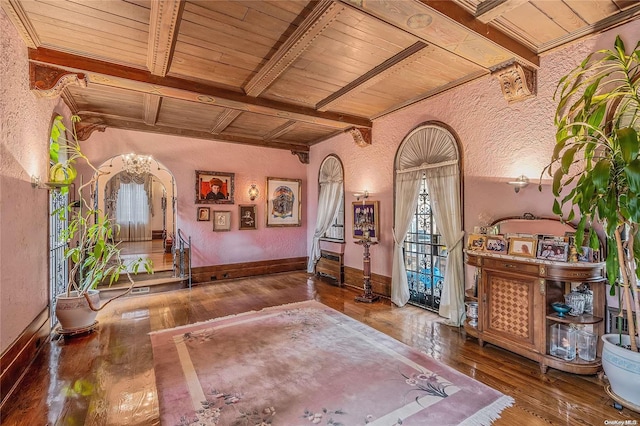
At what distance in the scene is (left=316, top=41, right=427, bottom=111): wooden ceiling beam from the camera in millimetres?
3240

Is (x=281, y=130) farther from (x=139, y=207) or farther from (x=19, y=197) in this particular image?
(x=139, y=207)

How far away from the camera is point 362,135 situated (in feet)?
18.8

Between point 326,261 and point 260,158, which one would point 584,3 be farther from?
point 260,158

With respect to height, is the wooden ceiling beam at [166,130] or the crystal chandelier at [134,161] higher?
the wooden ceiling beam at [166,130]

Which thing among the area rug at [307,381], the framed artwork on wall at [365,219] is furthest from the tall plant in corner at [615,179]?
the framed artwork on wall at [365,219]

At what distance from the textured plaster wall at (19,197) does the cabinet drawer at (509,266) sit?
4762 mm

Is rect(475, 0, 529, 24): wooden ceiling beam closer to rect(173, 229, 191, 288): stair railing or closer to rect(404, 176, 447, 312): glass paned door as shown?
rect(404, 176, 447, 312): glass paned door

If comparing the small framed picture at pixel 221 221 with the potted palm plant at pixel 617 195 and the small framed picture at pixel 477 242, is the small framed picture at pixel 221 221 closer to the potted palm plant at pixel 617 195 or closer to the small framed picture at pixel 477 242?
the small framed picture at pixel 477 242

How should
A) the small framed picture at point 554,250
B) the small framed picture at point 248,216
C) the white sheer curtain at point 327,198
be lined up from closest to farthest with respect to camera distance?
1. the small framed picture at point 554,250
2. the white sheer curtain at point 327,198
3. the small framed picture at point 248,216

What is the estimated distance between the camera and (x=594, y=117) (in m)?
2.27

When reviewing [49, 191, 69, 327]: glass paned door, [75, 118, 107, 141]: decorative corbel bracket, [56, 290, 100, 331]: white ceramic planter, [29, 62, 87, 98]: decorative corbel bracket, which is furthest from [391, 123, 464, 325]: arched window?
[75, 118, 107, 141]: decorative corbel bracket

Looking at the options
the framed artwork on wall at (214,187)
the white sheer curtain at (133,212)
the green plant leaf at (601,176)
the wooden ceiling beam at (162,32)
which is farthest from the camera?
the white sheer curtain at (133,212)

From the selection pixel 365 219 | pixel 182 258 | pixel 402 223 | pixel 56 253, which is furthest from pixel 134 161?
pixel 402 223

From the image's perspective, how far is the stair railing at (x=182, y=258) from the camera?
613cm
